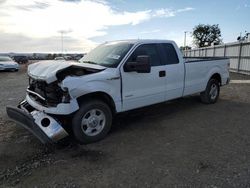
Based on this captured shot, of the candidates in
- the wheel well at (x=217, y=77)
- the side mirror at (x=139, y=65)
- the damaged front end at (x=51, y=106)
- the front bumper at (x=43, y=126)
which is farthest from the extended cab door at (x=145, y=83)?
Result: the wheel well at (x=217, y=77)

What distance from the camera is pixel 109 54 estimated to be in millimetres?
5312

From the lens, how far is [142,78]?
5250 millimetres

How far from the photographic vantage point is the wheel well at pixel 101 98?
4.44 metres

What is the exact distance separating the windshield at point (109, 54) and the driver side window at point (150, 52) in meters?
0.20

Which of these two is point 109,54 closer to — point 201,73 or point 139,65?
point 139,65

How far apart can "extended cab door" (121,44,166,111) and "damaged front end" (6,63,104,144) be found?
87 centimetres

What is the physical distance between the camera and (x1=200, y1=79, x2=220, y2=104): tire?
7469 mm

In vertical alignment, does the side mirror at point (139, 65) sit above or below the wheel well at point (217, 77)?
above

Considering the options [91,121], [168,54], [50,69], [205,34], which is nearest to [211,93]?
[168,54]

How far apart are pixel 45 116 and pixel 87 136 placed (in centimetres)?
84

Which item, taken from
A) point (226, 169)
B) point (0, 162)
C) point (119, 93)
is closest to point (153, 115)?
point (119, 93)

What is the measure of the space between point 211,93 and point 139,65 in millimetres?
3828

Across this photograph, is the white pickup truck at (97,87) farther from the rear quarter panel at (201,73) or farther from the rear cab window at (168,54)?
the rear quarter panel at (201,73)

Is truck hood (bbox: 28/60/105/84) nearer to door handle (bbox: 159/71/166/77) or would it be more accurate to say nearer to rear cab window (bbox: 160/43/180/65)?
door handle (bbox: 159/71/166/77)
